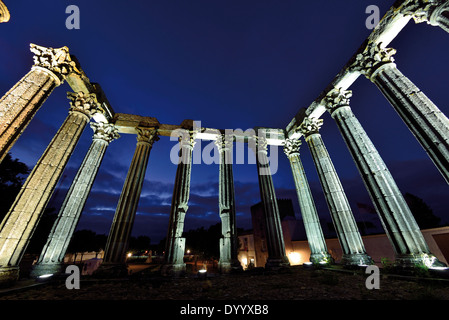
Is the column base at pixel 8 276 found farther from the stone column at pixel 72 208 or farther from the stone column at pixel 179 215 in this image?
the stone column at pixel 179 215

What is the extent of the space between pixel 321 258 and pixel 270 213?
3872 millimetres

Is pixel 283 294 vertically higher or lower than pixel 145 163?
lower

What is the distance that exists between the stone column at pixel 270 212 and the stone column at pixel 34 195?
35.5ft

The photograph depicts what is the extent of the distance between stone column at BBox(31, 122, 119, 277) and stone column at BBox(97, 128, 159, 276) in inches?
73.9

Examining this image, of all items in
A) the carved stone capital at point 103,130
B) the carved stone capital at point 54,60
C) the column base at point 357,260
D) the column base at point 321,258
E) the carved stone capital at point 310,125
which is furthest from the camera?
the carved stone capital at point 310,125

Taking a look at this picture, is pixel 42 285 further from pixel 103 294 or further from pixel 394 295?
pixel 394 295

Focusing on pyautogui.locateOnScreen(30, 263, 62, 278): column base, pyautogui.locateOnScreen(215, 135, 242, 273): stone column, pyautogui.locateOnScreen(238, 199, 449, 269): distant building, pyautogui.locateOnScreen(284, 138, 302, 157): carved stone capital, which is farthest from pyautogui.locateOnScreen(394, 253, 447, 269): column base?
pyautogui.locateOnScreen(30, 263, 62, 278): column base

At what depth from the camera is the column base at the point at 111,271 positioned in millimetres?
7883

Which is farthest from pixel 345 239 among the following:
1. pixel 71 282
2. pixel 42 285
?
pixel 42 285

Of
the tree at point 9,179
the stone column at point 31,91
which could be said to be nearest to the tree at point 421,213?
the stone column at point 31,91

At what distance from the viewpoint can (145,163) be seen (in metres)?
11.2

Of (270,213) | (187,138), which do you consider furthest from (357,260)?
(187,138)

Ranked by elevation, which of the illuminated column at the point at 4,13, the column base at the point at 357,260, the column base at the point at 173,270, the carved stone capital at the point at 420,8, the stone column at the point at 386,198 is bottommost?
the column base at the point at 173,270
